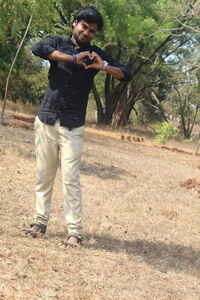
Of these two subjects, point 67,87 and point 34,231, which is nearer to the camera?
point 67,87

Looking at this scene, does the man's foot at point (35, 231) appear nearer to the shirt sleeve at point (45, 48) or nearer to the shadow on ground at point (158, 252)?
the shadow on ground at point (158, 252)

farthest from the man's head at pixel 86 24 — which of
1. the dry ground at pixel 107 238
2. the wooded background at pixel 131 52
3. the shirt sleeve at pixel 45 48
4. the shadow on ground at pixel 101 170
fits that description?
the wooded background at pixel 131 52

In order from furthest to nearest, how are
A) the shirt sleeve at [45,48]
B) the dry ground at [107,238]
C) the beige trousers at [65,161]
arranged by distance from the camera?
1. the beige trousers at [65,161]
2. the shirt sleeve at [45,48]
3. the dry ground at [107,238]

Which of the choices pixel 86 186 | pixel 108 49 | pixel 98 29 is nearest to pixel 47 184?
pixel 98 29

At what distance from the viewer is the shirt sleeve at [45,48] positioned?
150 inches

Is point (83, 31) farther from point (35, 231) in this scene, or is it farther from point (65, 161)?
point (35, 231)

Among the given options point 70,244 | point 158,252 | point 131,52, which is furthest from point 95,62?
point 131,52

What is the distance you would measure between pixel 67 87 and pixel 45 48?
14.5 inches

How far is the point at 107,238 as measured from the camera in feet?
16.7

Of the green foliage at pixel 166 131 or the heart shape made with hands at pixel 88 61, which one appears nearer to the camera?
the heart shape made with hands at pixel 88 61

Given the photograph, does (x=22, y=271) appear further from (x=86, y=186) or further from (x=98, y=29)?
(x=86, y=186)

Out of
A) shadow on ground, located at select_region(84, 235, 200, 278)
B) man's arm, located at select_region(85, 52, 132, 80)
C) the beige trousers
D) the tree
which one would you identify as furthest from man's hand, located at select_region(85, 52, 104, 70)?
the tree

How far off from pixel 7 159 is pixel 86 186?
1474 mm

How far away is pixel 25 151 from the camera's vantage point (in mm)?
9367
